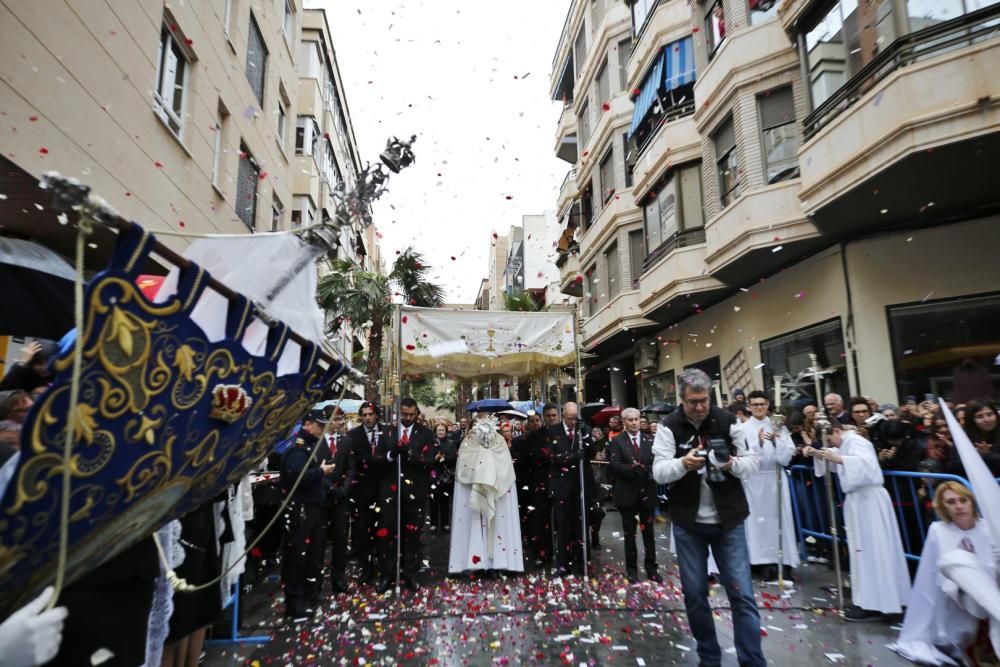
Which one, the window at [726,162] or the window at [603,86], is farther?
the window at [603,86]

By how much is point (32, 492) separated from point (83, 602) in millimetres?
1425

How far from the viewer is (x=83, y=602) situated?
262 cm

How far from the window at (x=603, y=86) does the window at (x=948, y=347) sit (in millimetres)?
14536

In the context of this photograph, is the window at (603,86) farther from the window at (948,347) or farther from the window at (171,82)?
the window at (171,82)

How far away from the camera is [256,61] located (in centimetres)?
1452

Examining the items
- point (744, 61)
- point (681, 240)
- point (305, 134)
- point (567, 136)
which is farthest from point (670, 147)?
point (305, 134)

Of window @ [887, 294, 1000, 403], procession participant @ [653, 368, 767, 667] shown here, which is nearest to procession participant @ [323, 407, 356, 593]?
procession participant @ [653, 368, 767, 667]

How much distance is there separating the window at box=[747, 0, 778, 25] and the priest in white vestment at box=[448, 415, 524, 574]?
10239mm

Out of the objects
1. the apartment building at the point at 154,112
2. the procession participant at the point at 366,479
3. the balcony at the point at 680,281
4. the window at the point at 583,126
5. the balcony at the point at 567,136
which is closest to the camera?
the apartment building at the point at 154,112

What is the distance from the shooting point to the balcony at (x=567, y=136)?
1018 inches

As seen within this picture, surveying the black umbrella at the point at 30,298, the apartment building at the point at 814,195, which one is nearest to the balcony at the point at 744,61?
the apartment building at the point at 814,195

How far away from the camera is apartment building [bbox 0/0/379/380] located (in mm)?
5898

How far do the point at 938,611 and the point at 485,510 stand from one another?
4702 millimetres

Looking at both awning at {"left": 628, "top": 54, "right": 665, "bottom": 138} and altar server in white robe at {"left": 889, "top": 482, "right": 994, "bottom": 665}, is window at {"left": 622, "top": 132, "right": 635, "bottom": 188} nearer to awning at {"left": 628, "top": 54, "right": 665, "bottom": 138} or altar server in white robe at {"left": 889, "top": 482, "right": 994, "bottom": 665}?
awning at {"left": 628, "top": 54, "right": 665, "bottom": 138}
